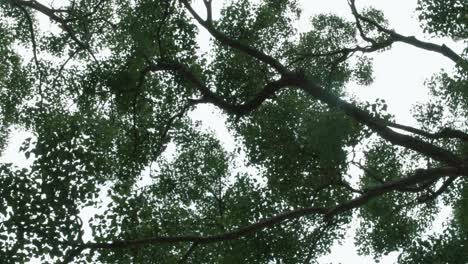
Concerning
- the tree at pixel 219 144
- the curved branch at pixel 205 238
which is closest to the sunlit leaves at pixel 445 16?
the tree at pixel 219 144

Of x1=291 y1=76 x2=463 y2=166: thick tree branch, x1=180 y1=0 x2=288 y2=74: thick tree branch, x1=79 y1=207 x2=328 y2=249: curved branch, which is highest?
x1=180 y1=0 x2=288 y2=74: thick tree branch

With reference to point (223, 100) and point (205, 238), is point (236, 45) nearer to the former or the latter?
point (223, 100)

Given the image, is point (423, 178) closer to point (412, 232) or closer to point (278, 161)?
point (278, 161)

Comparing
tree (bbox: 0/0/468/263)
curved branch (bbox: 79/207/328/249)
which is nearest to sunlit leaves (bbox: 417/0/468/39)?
tree (bbox: 0/0/468/263)

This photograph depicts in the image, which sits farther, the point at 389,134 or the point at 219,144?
the point at 219,144

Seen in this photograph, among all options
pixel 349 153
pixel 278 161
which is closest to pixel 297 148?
pixel 278 161

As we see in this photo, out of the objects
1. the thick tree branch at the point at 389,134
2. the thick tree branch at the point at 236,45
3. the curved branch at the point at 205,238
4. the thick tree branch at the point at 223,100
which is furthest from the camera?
the thick tree branch at the point at 223,100

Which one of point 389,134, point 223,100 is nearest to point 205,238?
point 223,100

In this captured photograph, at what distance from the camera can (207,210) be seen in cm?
1870

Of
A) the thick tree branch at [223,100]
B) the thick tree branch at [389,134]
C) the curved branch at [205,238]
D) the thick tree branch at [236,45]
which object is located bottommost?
the curved branch at [205,238]

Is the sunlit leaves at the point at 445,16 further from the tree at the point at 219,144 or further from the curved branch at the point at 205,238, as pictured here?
the curved branch at the point at 205,238

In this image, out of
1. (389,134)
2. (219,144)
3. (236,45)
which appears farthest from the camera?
(219,144)

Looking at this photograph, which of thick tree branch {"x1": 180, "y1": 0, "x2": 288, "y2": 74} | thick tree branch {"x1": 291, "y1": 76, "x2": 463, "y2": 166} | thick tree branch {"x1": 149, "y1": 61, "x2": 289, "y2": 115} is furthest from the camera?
thick tree branch {"x1": 149, "y1": 61, "x2": 289, "y2": 115}

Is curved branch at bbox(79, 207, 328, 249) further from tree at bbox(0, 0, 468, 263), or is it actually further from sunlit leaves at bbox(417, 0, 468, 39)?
sunlit leaves at bbox(417, 0, 468, 39)
